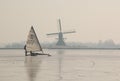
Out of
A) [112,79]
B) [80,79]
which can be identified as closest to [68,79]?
[80,79]

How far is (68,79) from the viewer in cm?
3584

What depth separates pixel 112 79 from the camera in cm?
3600

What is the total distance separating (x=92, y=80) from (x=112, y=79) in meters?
2.09

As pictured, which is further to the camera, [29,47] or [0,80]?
[29,47]

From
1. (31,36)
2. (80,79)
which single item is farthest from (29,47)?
(80,79)

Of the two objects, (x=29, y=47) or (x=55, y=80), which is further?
(x=29, y=47)

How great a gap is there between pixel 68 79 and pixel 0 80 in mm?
5814

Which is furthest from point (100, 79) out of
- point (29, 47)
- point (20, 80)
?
point (29, 47)

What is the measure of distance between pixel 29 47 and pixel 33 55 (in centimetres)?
586

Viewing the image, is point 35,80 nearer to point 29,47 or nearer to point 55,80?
point 55,80

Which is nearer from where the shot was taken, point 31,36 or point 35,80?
point 35,80

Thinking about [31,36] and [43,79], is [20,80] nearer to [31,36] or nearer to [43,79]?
[43,79]

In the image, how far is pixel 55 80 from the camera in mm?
34469

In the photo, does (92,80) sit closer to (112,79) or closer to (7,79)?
(112,79)
